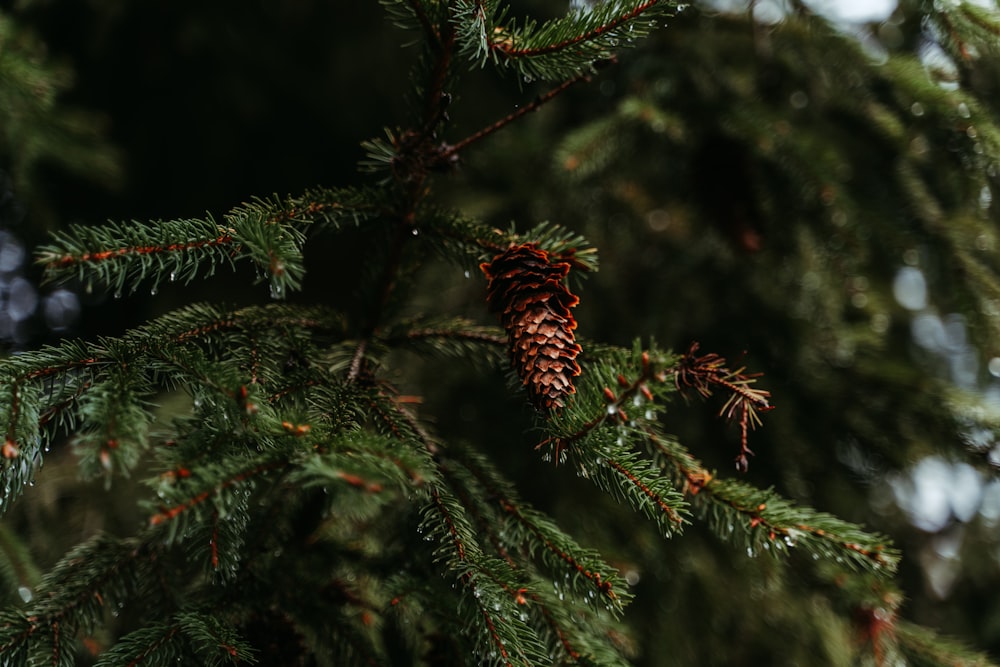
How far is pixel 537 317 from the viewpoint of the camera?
0.97m

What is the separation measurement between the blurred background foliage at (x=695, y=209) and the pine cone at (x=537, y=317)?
821mm

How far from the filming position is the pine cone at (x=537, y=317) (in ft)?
3.05

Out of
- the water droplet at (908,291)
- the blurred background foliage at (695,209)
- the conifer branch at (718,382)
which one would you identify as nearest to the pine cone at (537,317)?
the conifer branch at (718,382)

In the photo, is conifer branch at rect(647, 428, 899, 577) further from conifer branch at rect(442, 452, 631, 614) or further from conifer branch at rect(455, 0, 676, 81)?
conifer branch at rect(455, 0, 676, 81)

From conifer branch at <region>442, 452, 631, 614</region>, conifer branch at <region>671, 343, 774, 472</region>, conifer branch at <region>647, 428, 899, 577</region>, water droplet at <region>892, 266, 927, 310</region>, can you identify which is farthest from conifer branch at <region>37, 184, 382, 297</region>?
water droplet at <region>892, 266, 927, 310</region>

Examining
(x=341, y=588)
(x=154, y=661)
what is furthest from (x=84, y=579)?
(x=341, y=588)

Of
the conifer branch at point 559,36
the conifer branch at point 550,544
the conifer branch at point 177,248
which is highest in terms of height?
the conifer branch at point 559,36

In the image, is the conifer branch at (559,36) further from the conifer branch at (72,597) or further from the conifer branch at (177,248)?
the conifer branch at (72,597)

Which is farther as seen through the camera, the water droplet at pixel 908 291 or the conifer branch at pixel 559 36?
the water droplet at pixel 908 291

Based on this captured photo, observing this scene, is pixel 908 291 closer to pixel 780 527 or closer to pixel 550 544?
pixel 780 527

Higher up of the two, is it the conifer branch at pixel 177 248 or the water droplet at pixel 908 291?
the water droplet at pixel 908 291

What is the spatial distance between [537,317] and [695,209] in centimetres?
154

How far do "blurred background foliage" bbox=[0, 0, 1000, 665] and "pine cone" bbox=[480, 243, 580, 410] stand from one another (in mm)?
821

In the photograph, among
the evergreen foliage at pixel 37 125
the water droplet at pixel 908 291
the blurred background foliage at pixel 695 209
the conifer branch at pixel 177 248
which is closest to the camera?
the conifer branch at pixel 177 248
